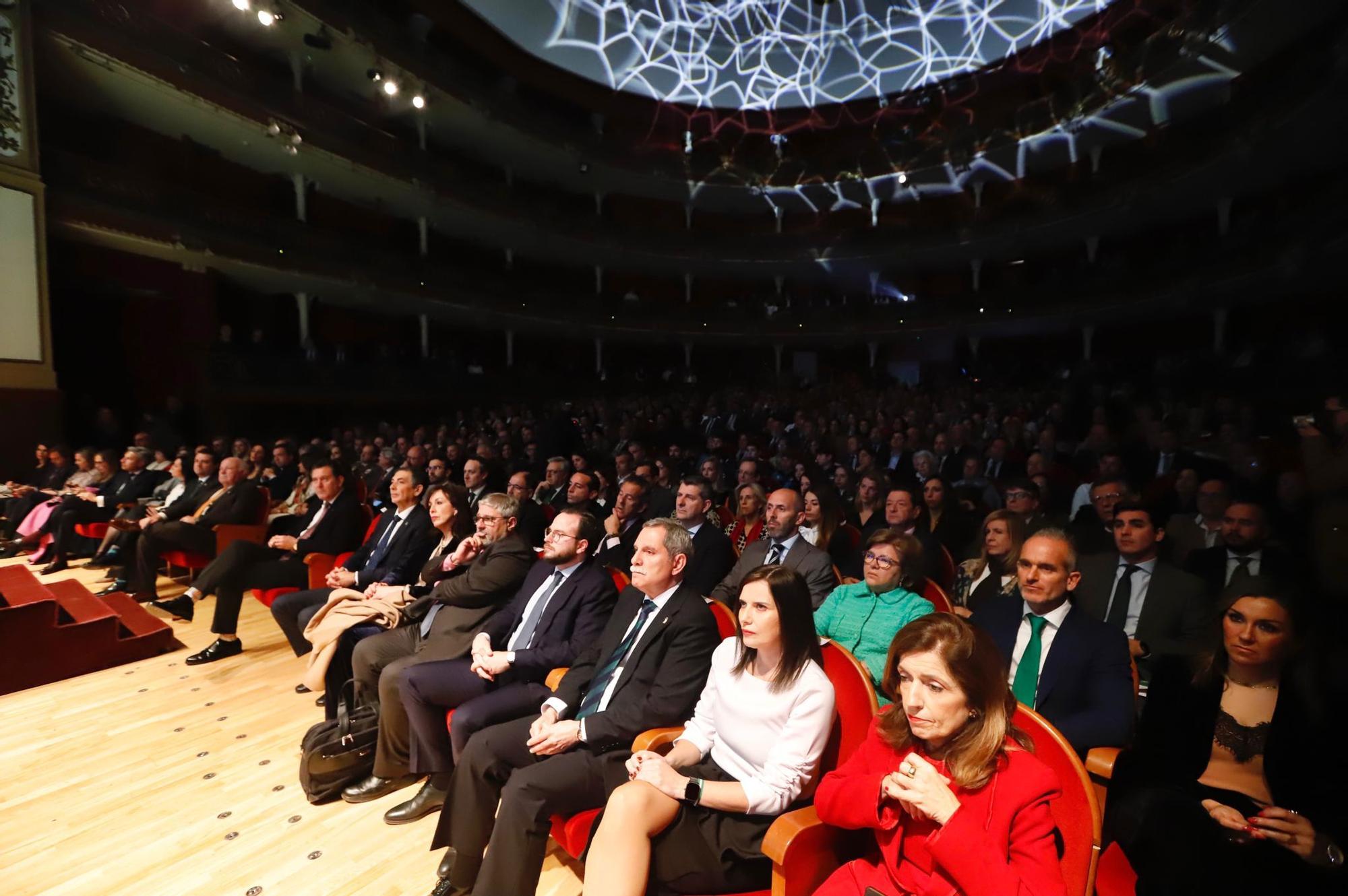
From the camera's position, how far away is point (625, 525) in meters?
4.24

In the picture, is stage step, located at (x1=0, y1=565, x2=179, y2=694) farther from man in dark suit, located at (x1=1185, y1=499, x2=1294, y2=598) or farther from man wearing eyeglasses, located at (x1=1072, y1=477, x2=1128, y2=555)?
man in dark suit, located at (x1=1185, y1=499, x2=1294, y2=598)

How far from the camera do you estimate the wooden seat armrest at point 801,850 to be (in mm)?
1369

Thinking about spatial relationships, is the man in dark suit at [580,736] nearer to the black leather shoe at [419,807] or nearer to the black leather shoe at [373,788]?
the black leather shoe at [419,807]

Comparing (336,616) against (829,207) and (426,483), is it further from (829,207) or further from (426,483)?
(829,207)

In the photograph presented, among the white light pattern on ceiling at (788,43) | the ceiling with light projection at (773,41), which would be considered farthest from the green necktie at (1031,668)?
the white light pattern on ceiling at (788,43)

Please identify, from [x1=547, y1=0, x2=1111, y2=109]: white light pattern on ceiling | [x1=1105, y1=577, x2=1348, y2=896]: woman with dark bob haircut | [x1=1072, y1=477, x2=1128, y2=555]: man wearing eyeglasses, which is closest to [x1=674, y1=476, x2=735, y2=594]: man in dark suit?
[x1=1072, y1=477, x2=1128, y2=555]: man wearing eyeglasses

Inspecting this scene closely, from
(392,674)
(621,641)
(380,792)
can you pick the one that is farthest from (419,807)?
(621,641)

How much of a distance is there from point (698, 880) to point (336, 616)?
2.06 m

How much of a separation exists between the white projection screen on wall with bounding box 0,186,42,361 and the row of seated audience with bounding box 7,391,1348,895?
21.2ft

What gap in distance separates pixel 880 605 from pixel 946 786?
109 cm

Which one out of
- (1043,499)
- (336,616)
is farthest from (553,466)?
(1043,499)

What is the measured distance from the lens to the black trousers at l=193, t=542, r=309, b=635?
3.69 metres

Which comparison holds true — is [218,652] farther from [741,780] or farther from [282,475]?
[741,780]

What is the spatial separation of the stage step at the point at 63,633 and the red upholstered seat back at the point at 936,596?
4186mm
